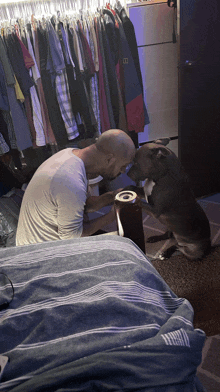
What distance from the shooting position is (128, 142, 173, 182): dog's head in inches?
82.2

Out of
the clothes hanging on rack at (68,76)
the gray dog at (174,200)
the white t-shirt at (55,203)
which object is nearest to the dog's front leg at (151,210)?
the gray dog at (174,200)

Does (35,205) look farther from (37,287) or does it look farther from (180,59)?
(180,59)

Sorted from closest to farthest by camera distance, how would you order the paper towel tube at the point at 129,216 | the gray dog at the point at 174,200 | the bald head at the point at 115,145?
1. the paper towel tube at the point at 129,216
2. the bald head at the point at 115,145
3. the gray dog at the point at 174,200

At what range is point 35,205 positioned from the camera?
1.54 metres

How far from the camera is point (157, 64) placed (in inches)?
115

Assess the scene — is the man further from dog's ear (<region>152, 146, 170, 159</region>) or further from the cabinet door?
the cabinet door

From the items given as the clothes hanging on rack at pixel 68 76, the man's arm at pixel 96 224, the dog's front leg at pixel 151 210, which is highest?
the clothes hanging on rack at pixel 68 76

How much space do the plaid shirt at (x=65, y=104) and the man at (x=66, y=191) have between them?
0.83 m

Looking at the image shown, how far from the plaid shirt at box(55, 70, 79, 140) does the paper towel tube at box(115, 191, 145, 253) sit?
157cm

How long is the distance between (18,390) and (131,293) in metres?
0.34

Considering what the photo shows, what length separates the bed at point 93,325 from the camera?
1.90 feet

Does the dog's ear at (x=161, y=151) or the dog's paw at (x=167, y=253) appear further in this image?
the dog's paw at (x=167, y=253)

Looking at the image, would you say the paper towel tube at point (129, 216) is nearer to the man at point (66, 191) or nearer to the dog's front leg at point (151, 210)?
the man at point (66, 191)

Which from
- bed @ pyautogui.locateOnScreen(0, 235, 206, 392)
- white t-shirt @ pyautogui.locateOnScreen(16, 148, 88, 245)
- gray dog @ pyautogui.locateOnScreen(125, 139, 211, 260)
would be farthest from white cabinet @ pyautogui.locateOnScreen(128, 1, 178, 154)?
bed @ pyautogui.locateOnScreen(0, 235, 206, 392)
